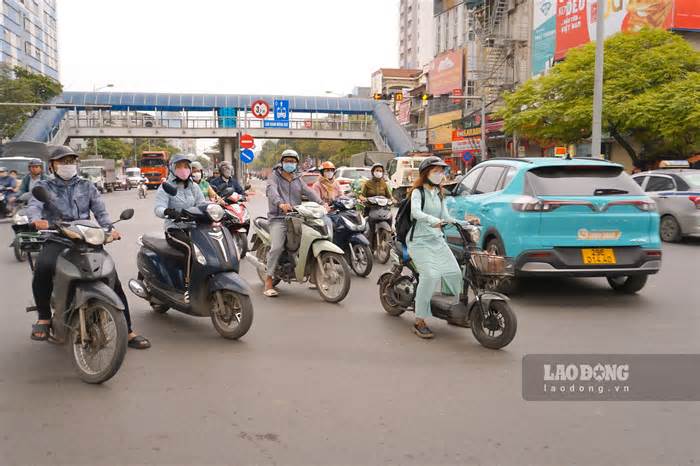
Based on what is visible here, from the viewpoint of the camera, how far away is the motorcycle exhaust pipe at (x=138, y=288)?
6715 millimetres

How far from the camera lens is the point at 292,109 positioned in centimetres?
6325

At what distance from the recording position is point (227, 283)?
19.3 feet

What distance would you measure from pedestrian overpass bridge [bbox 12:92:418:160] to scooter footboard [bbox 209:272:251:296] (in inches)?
1908

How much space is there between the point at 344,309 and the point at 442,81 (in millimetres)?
56451

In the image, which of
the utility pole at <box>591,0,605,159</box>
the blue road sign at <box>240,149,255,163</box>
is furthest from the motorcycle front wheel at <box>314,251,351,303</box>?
the blue road sign at <box>240,149,255,163</box>

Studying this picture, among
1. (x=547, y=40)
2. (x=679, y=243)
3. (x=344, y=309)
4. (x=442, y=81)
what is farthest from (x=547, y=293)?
(x=442, y=81)

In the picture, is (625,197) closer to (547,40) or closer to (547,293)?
(547,293)

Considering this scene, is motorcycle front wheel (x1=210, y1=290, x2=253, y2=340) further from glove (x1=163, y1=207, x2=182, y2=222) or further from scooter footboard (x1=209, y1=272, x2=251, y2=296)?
glove (x1=163, y1=207, x2=182, y2=222)

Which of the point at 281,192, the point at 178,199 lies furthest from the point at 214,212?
the point at 281,192

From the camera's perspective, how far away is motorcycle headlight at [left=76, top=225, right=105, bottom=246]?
16.2 feet

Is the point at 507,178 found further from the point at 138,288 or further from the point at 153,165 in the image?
the point at 153,165

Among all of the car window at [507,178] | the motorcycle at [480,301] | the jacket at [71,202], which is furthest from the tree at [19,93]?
the motorcycle at [480,301]

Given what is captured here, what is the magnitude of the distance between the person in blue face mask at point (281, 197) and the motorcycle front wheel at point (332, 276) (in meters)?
0.56

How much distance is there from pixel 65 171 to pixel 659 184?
12839 millimetres
